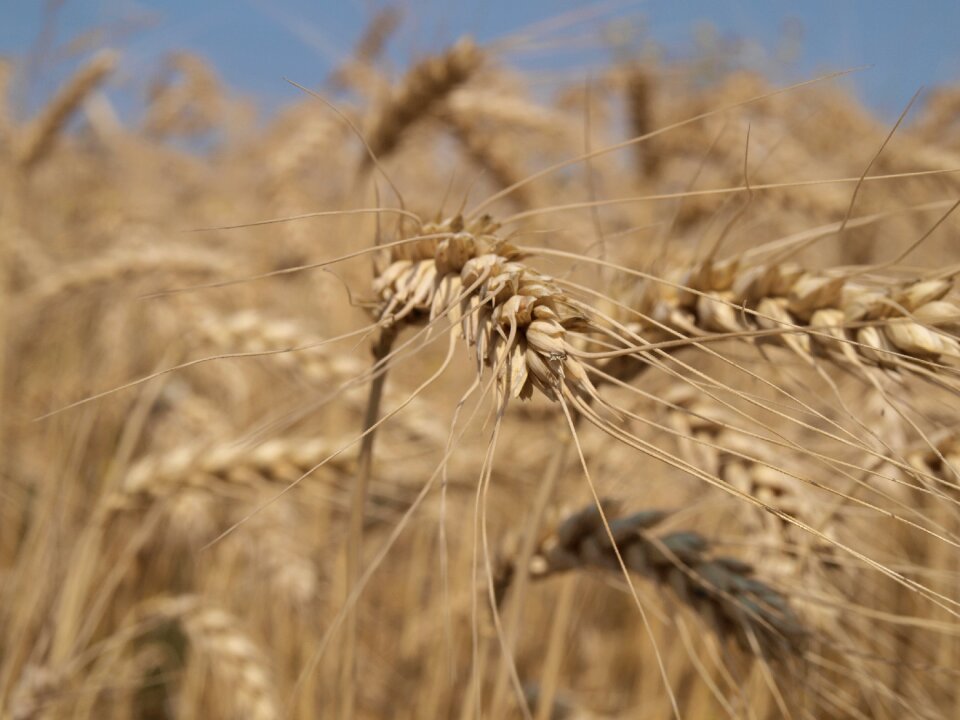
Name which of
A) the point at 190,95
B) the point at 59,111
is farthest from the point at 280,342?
the point at 190,95

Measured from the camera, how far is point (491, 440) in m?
0.44

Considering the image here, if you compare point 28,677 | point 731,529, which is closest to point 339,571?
point 28,677

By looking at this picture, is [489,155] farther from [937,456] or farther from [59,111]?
[937,456]

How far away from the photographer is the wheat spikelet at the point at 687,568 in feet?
2.22

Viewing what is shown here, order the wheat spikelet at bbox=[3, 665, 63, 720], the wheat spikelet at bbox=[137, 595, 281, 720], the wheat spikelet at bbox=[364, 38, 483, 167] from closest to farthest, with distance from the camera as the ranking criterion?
the wheat spikelet at bbox=[3, 665, 63, 720] → the wheat spikelet at bbox=[137, 595, 281, 720] → the wheat spikelet at bbox=[364, 38, 483, 167]

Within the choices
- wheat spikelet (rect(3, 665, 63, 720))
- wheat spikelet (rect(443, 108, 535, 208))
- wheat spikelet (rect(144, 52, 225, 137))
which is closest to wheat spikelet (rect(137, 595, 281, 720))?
wheat spikelet (rect(3, 665, 63, 720))

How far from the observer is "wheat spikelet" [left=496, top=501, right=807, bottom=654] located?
2.22 feet

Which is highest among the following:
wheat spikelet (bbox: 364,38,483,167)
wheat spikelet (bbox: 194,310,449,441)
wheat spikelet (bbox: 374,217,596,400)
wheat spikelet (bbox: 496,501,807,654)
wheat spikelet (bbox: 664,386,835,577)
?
wheat spikelet (bbox: 364,38,483,167)

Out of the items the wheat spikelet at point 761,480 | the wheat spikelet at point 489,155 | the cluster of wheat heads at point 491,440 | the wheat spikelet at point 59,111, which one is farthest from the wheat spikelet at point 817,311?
the wheat spikelet at point 59,111

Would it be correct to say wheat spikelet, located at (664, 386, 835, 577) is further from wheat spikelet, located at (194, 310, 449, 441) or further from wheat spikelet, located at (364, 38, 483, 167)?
wheat spikelet, located at (364, 38, 483, 167)

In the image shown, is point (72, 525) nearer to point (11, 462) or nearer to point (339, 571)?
point (11, 462)

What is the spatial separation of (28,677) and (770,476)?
0.99 metres

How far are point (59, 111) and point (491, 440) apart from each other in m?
2.08

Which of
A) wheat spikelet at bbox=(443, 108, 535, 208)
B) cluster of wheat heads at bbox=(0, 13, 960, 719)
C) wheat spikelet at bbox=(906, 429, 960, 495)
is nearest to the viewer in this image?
cluster of wheat heads at bbox=(0, 13, 960, 719)
